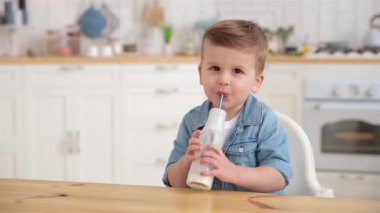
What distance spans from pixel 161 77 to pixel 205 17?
88 cm

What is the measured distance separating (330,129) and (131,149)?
50.6 inches

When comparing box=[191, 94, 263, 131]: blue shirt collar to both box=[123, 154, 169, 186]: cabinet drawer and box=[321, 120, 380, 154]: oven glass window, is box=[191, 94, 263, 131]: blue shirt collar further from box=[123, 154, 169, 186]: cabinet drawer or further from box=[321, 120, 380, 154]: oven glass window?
box=[321, 120, 380, 154]: oven glass window

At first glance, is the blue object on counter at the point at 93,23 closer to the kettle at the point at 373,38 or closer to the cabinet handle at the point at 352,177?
the kettle at the point at 373,38

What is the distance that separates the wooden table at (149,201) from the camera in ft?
2.51

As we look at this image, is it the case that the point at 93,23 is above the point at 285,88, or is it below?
above

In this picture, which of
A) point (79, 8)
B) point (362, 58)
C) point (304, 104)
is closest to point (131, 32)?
point (79, 8)

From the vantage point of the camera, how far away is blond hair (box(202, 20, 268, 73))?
107cm

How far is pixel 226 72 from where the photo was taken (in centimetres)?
107

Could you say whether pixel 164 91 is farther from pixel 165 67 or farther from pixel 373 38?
pixel 373 38

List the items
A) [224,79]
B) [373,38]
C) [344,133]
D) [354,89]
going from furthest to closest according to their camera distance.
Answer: [373,38] → [344,133] → [354,89] → [224,79]

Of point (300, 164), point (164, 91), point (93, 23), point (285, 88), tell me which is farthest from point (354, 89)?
point (300, 164)

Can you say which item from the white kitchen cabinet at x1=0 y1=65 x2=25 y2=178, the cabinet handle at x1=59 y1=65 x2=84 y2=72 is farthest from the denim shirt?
the white kitchen cabinet at x1=0 y1=65 x2=25 y2=178

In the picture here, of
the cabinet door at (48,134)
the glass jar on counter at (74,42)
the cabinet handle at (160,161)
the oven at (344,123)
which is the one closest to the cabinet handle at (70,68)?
the cabinet door at (48,134)

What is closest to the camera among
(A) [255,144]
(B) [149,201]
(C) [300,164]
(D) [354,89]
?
(B) [149,201]
